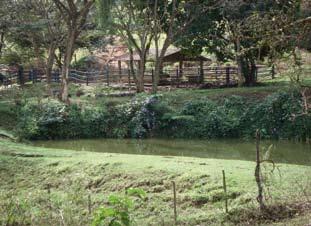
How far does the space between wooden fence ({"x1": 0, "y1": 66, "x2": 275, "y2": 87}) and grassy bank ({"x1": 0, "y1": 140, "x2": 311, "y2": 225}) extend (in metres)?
20.9

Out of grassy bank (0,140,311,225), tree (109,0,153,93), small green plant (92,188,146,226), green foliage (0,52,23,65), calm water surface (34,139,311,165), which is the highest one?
tree (109,0,153,93)

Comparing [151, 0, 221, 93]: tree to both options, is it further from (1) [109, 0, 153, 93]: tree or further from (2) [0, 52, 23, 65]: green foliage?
(2) [0, 52, 23, 65]: green foliage

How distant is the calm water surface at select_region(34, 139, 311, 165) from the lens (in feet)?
63.5

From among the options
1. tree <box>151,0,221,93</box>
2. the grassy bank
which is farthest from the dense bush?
the grassy bank

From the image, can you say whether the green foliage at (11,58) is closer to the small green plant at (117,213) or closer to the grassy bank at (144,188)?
the grassy bank at (144,188)

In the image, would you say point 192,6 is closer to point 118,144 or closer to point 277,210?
point 118,144

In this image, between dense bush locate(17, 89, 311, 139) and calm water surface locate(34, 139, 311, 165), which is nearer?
calm water surface locate(34, 139, 311, 165)

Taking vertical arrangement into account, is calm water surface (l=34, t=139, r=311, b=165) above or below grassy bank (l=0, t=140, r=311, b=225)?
below

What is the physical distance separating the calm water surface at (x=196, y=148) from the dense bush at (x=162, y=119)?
1082mm

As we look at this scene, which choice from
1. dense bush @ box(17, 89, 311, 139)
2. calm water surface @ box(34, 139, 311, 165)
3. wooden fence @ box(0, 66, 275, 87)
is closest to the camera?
calm water surface @ box(34, 139, 311, 165)

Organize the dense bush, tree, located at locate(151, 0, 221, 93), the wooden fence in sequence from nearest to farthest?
the dense bush → tree, located at locate(151, 0, 221, 93) → the wooden fence

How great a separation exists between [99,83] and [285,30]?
32.8m

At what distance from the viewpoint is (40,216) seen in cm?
1066

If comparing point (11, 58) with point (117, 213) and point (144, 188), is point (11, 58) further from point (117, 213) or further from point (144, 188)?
point (117, 213)
